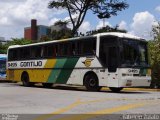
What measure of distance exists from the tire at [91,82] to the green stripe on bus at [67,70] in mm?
1282

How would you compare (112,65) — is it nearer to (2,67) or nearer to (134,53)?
(134,53)

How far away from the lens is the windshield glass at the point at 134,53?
2308cm

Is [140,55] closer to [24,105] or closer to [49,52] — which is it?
[49,52]

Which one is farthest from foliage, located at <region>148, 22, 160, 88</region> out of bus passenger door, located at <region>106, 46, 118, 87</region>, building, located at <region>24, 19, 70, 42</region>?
building, located at <region>24, 19, 70, 42</region>

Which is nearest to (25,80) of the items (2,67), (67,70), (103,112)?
(67,70)

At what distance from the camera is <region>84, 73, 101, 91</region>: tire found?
24.4 m

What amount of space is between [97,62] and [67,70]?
3.15m

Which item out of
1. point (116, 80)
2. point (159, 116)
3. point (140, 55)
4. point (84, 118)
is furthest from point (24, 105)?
point (140, 55)

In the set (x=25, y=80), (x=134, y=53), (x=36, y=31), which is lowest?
(x=25, y=80)

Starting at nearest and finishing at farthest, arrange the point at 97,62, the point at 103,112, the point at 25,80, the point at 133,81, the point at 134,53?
the point at 103,112, the point at 133,81, the point at 134,53, the point at 97,62, the point at 25,80

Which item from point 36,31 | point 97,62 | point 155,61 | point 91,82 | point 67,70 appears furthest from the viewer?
point 36,31

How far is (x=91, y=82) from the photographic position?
972 inches

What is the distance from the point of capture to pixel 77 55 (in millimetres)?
25500

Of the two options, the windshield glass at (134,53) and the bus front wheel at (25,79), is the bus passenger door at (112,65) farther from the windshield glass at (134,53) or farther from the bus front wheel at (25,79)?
the bus front wheel at (25,79)
